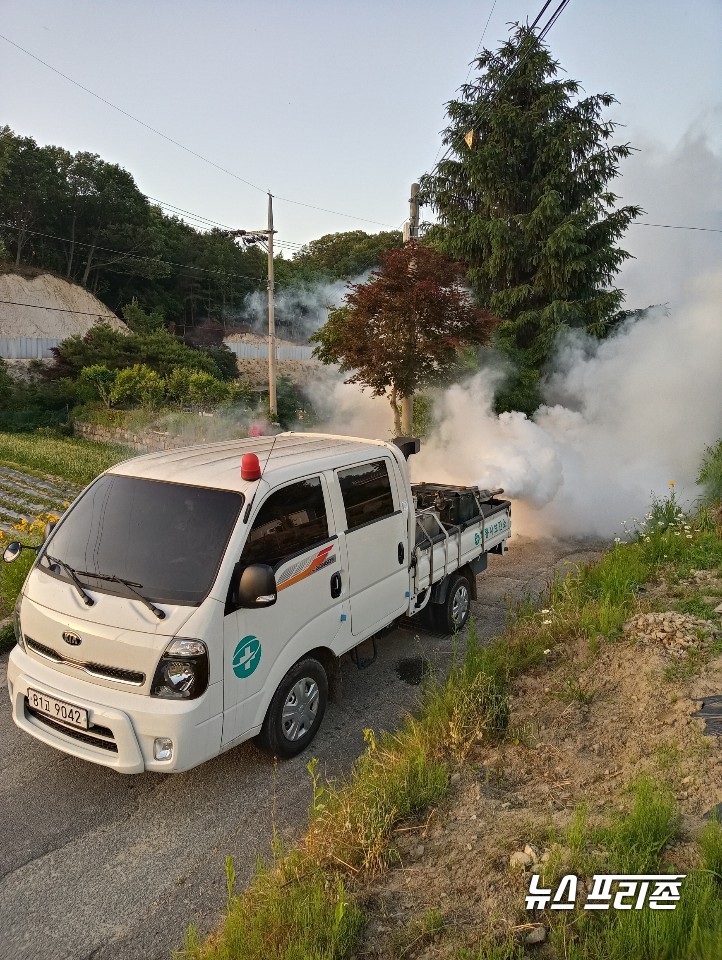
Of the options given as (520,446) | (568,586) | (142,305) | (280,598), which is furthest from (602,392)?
(142,305)

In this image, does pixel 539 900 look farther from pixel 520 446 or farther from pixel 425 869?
pixel 520 446

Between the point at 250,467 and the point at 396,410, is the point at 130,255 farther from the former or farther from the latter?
the point at 250,467

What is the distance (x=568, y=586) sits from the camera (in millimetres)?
6809

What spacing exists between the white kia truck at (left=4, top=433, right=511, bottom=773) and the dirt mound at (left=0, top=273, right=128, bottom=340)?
35.0m

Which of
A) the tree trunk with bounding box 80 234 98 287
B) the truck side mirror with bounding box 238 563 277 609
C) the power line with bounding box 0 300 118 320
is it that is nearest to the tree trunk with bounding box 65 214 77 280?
the tree trunk with bounding box 80 234 98 287

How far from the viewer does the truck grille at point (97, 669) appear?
3676mm

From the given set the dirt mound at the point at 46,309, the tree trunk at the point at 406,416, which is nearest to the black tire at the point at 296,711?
the tree trunk at the point at 406,416

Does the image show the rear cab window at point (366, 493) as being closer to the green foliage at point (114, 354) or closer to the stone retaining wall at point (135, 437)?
the stone retaining wall at point (135, 437)

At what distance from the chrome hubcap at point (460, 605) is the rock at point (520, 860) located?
11.7 ft

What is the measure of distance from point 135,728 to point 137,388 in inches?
838

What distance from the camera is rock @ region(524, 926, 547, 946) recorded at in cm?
260

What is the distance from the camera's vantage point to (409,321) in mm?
12891

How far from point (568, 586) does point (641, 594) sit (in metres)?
0.72

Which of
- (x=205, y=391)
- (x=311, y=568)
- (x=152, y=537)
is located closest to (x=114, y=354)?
(x=205, y=391)
